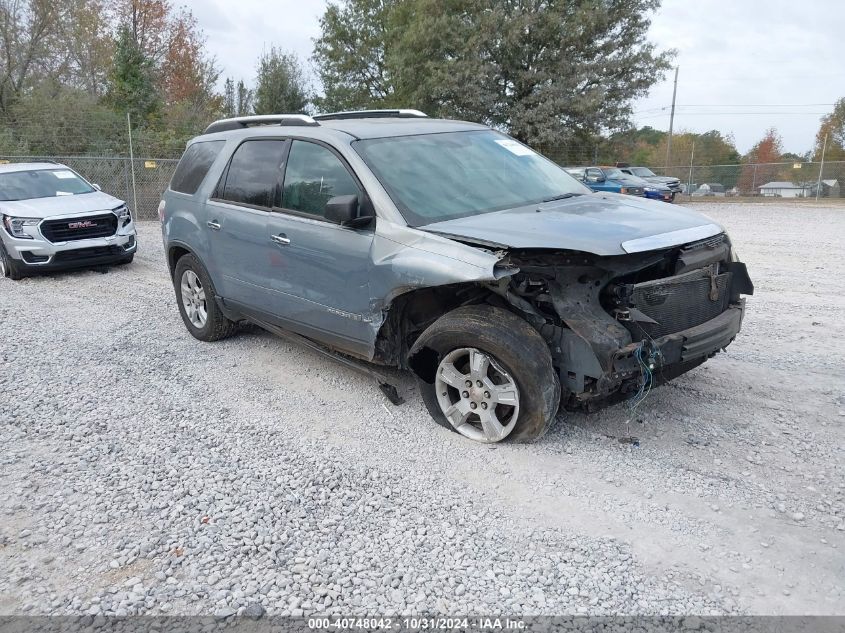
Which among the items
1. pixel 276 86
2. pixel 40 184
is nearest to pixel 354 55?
pixel 276 86

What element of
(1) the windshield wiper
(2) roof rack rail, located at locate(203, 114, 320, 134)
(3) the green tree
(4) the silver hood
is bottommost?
(4) the silver hood

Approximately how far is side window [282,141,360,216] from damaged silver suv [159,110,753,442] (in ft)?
0.05

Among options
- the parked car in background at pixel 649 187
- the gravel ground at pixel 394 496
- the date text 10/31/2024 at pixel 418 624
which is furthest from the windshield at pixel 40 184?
the parked car in background at pixel 649 187

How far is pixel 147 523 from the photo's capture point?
3492mm

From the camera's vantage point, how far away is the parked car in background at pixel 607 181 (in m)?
23.3

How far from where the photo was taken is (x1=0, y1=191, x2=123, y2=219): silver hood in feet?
31.8

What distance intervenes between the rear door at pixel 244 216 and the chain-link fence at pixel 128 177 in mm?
13183

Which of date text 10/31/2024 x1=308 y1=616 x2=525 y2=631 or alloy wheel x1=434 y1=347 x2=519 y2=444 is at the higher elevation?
alloy wheel x1=434 y1=347 x2=519 y2=444

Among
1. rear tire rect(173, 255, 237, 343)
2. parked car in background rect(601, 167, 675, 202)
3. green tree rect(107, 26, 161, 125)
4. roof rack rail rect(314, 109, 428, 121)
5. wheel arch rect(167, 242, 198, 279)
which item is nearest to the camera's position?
roof rack rail rect(314, 109, 428, 121)

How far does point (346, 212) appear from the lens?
4.32 meters

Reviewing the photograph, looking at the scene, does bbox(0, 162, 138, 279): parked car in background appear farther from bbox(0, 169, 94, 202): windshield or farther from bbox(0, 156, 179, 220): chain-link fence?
bbox(0, 156, 179, 220): chain-link fence

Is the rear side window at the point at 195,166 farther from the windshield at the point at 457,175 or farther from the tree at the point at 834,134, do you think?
the tree at the point at 834,134

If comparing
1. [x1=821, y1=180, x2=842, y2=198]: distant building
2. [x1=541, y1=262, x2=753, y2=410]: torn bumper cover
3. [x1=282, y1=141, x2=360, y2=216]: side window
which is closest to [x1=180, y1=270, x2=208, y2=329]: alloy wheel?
[x1=282, y1=141, x2=360, y2=216]: side window

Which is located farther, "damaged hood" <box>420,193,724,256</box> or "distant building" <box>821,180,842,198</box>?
"distant building" <box>821,180,842,198</box>
